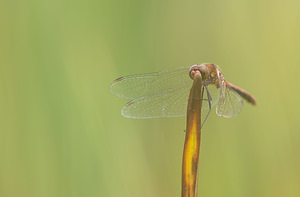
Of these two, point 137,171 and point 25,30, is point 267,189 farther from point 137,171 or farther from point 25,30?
point 25,30

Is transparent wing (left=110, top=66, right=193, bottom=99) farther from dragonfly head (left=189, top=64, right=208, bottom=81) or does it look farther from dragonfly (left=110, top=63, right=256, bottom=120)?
dragonfly head (left=189, top=64, right=208, bottom=81)

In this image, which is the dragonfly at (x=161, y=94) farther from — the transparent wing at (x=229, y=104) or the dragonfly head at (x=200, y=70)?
the dragonfly head at (x=200, y=70)

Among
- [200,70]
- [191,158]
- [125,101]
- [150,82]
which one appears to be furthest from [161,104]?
[191,158]

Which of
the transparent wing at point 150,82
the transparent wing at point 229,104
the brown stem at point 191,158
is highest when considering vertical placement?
the transparent wing at point 150,82

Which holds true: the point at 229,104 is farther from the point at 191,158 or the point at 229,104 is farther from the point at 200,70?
the point at 191,158

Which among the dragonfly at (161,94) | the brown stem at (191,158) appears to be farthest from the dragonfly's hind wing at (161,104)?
the brown stem at (191,158)

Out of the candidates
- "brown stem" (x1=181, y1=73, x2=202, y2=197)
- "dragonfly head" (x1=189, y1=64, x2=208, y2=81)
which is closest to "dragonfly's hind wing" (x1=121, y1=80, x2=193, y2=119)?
"dragonfly head" (x1=189, y1=64, x2=208, y2=81)

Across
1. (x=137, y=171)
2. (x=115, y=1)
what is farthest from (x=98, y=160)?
(x=115, y=1)
